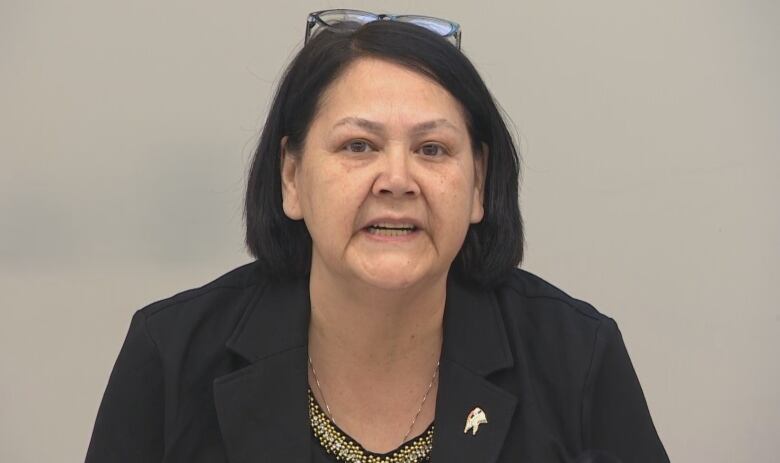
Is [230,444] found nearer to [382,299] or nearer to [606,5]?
[382,299]

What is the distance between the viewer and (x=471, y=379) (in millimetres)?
1771

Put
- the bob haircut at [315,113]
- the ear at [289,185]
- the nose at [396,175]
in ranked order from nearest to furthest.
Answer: the nose at [396,175] → the bob haircut at [315,113] → the ear at [289,185]

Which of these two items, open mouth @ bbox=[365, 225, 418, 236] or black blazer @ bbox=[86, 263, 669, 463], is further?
black blazer @ bbox=[86, 263, 669, 463]

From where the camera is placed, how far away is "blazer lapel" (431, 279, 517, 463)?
1.70 m

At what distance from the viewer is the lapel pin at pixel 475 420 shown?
5.64ft

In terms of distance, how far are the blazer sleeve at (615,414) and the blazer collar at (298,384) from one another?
144 millimetres

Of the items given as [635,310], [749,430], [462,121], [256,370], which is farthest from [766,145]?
[256,370]

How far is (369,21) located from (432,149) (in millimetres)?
250

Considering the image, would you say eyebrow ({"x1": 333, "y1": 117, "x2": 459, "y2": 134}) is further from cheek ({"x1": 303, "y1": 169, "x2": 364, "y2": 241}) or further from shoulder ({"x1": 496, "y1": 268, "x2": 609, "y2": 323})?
shoulder ({"x1": 496, "y1": 268, "x2": 609, "y2": 323})

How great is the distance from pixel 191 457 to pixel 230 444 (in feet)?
0.23

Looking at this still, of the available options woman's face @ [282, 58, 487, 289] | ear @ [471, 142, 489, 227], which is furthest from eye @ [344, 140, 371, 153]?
ear @ [471, 142, 489, 227]

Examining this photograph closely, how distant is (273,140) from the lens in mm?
1778

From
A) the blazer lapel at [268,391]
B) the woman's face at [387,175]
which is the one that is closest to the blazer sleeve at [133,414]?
the blazer lapel at [268,391]

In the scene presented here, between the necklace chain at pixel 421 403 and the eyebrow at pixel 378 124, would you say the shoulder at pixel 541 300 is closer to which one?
the necklace chain at pixel 421 403
